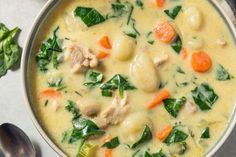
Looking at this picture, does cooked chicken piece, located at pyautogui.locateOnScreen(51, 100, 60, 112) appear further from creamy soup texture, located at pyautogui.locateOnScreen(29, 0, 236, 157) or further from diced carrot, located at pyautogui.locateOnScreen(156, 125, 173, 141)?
diced carrot, located at pyautogui.locateOnScreen(156, 125, 173, 141)

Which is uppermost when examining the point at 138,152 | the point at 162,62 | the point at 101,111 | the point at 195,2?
the point at 195,2

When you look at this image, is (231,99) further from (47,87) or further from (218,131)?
(47,87)

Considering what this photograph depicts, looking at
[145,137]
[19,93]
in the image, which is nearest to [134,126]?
[145,137]

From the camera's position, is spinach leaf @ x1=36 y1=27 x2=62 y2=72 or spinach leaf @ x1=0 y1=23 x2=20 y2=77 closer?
Answer: spinach leaf @ x1=36 y1=27 x2=62 y2=72

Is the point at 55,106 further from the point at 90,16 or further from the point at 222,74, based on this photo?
the point at 222,74

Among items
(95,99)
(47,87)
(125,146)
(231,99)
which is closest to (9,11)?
(47,87)

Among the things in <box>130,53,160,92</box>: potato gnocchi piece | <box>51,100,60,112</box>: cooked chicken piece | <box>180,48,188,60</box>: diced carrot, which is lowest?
<box>51,100,60,112</box>: cooked chicken piece

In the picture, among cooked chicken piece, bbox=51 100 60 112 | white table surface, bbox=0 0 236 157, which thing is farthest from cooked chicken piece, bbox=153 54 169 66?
white table surface, bbox=0 0 236 157

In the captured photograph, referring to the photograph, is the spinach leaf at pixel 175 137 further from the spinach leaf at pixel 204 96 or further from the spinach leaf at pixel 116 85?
the spinach leaf at pixel 116 85
